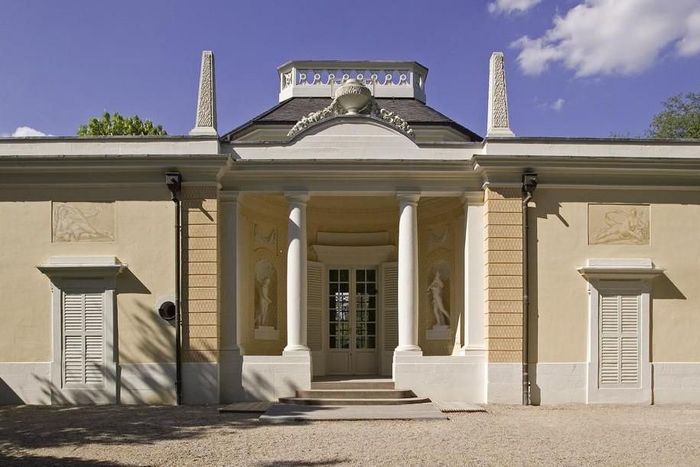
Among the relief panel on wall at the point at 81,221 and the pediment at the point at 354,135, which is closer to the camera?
the relief panel on wall at the point at 81,221

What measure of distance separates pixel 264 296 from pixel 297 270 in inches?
58.6

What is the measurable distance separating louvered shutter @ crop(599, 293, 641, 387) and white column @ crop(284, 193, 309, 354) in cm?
510

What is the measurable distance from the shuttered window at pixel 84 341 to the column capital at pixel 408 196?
17.5ft

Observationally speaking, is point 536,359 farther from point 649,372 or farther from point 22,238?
point 22,238

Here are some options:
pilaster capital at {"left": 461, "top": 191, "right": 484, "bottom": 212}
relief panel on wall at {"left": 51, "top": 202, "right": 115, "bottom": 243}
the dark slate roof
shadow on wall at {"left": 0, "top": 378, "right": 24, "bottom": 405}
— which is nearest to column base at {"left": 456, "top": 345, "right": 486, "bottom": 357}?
pilaster capital at {"left": 461, "top": 191, "right": 484, "bottom": 212}

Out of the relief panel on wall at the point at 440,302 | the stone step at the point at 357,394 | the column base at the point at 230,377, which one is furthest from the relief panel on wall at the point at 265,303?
the relief panel on wall at the point at 440,302

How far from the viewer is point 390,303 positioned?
13.9 metres

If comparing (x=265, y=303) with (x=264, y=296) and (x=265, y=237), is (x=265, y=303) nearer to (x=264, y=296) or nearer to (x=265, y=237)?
(x=264, y=296)

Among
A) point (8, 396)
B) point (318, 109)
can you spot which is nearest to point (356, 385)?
point (8, 396)

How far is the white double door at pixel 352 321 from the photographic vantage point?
45.6 feet

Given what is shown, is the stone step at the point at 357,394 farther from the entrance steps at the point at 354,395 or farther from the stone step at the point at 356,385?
the stone step at the point at 356,385

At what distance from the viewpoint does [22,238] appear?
37.4 ft

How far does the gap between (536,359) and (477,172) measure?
333 centimetres

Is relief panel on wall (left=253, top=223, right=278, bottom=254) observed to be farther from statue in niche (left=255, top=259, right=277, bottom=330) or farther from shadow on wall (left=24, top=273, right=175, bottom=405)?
shadow on wall (left=24, top=273, right=175, bottom=405)
